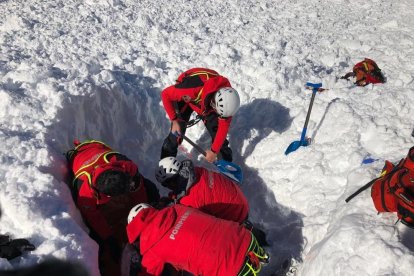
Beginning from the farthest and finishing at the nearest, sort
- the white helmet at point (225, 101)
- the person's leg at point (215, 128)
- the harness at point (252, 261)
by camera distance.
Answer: the person's leg at point (215, 128) < the white helmet at point (225, 101) < the harness at point (252, 261)

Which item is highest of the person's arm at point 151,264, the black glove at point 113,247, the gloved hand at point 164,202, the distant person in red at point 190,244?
the distant person in red at point 190,244

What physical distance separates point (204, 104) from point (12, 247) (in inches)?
134

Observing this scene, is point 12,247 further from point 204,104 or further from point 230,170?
point 230,170

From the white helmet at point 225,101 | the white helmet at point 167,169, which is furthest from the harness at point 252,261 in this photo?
the white helmet at point 225,101

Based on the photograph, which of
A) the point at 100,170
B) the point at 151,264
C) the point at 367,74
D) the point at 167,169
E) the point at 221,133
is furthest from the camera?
the point at 367,74

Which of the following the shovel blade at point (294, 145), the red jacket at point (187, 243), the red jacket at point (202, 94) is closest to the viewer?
the red jacket at point (187, 243)

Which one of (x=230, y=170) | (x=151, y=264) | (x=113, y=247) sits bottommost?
(x=230, y=170)

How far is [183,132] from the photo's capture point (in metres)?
6.70

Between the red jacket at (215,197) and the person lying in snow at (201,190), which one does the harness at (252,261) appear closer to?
the person lying in snow at (201,190)

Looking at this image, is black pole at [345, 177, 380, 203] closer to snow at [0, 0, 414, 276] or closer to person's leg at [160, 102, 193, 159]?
snow at [0, 0, 414, 276]

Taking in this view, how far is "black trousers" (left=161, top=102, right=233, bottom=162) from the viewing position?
256 inches

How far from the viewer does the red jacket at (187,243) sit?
380 cm

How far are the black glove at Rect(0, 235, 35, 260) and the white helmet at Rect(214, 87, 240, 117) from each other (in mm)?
3167

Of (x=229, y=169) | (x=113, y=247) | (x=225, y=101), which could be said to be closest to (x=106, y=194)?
(x=113, y=247)
